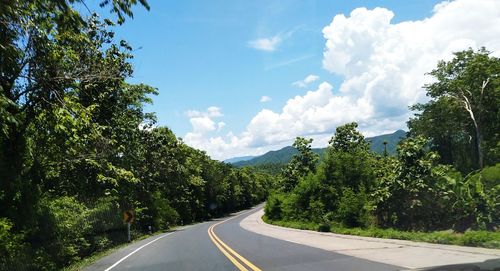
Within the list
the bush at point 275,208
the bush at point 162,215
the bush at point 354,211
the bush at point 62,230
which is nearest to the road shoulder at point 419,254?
the bush at point 354,211

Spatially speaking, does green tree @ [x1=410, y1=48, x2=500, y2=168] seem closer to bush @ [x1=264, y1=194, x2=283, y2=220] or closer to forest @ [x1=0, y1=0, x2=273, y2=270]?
bush @ [x1=264, y1=194, x2=283, y2=220]

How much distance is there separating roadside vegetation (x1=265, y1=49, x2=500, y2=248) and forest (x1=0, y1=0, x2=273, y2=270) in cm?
1164

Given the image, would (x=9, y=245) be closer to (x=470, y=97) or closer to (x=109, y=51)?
(x=109, y=51)

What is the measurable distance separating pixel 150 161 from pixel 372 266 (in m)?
37.0

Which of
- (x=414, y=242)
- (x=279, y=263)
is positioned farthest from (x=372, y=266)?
(x=414, y=242)

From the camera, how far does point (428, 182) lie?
22.1m

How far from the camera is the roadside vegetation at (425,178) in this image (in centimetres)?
1930

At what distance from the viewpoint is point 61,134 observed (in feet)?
49.1

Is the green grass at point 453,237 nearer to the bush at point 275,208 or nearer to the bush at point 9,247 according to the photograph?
the bush at point 9,247

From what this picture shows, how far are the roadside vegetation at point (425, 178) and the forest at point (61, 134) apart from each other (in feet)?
38.2

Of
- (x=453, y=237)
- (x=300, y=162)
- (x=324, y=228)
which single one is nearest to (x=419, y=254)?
(x=453, y=237)

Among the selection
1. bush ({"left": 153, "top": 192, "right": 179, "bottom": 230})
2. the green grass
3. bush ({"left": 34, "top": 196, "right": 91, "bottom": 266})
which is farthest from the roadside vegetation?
bush ({"left": 34, "top": 196, "right": 91, "bottom": 266})

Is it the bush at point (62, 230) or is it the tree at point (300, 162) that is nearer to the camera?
the bush at point (62, 230)

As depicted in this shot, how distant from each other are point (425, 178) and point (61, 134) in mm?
15891
